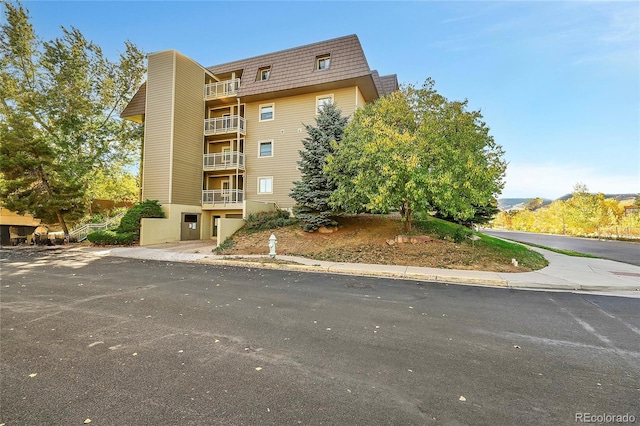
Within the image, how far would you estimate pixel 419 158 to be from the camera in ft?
37.6

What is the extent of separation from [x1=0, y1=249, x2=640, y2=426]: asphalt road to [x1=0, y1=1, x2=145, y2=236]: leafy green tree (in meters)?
17.8

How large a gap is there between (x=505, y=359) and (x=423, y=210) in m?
8.69

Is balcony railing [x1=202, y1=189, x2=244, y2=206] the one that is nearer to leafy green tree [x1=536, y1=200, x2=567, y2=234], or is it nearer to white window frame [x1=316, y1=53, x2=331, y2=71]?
white window frame [x1=316, y1=53, x2=331, y2=71]

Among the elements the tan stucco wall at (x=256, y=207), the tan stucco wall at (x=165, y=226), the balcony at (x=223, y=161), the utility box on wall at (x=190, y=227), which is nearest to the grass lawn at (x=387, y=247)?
the tan stucco wall at (x=256, y=207)

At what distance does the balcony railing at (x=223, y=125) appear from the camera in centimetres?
2119

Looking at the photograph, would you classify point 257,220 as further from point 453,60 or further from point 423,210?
point 453,60

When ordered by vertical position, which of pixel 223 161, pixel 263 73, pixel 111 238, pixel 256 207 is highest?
pixel 263 73

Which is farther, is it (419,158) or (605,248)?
(605,248)

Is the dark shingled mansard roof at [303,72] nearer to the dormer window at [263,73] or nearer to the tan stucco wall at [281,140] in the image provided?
the dormer window at [263,73]

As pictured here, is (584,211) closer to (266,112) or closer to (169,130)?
(266,112)

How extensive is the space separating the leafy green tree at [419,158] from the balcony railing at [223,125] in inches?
436

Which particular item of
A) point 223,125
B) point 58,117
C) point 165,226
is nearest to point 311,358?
point 165,226

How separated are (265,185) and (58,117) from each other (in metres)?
17.7

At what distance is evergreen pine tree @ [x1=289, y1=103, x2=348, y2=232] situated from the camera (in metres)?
15.0
